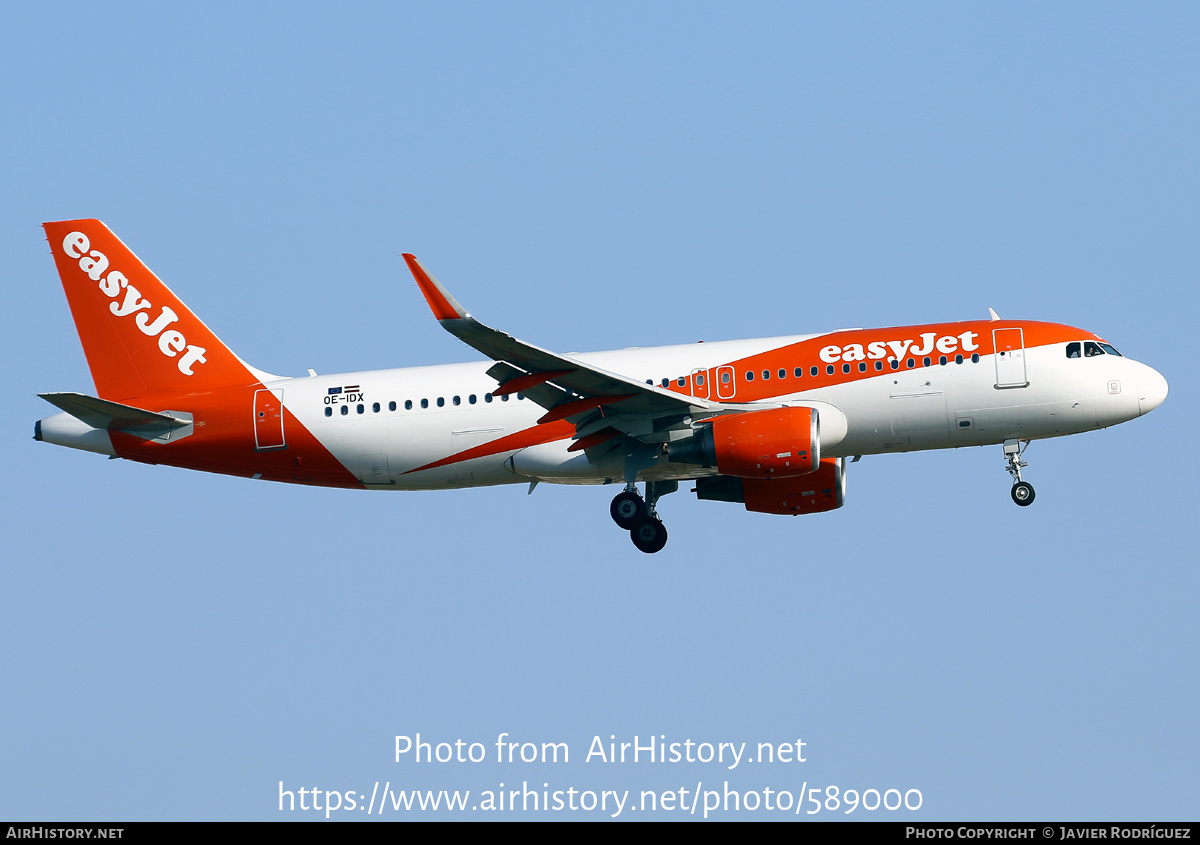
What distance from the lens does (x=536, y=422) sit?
121ft

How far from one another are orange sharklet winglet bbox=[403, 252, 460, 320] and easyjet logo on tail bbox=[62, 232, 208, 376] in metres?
11.8

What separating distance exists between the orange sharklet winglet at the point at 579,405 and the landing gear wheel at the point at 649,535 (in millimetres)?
4083

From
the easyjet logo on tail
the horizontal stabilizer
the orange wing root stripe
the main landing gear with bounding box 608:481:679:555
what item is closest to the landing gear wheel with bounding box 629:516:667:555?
the main landing gear with bounding box 608:481:679:555

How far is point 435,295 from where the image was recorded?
30.1 meters

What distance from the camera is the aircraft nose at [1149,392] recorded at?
117ft

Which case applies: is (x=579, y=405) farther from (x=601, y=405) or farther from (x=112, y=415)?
(x=112, y=415)

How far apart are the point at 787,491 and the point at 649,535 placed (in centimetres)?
424

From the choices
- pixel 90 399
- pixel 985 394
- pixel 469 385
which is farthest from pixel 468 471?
pixel 985 394

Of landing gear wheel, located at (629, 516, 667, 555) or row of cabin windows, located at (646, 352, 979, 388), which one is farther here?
landing gear wheel, located at (629, 516, 667, 555)

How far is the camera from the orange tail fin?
1547 inches

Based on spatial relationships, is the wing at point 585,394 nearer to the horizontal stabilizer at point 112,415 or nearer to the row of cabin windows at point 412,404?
the row of cabin windows at point 412,404

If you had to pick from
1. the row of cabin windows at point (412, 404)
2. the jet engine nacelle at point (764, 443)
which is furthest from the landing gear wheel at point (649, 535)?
the row of cabin windows at point (412, 404)

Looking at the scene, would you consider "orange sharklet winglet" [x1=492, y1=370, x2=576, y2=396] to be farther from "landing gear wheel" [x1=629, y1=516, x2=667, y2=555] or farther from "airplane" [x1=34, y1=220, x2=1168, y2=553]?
"landing gear wheel" [x1=629, y1=516, x2=667, y2=555]

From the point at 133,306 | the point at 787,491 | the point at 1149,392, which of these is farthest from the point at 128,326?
the point at 1149,392
